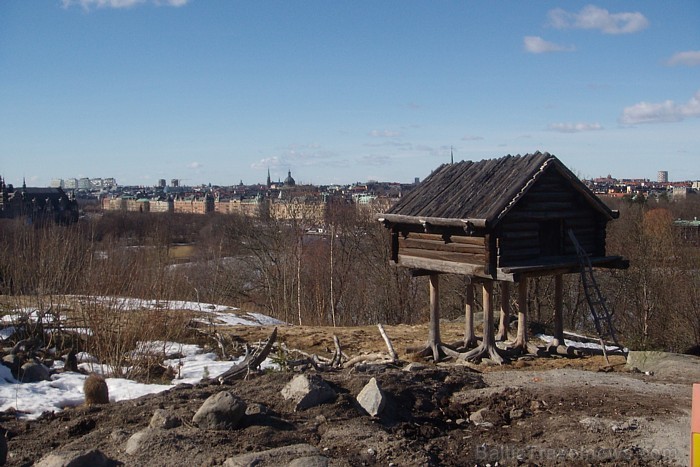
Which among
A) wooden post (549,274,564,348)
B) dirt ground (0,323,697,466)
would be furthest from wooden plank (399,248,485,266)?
dirt ground (0,323,697,466)

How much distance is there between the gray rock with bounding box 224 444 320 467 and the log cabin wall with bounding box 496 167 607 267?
615cm

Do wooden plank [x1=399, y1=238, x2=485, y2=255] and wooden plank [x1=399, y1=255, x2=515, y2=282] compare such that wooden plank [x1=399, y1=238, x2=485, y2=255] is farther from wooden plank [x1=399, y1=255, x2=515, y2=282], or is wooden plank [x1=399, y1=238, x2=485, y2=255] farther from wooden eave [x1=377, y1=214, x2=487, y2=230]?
wooden eave [x1=377, y1=214, x2=487, y2=230]

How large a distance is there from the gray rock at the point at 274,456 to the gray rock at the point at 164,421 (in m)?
1.03

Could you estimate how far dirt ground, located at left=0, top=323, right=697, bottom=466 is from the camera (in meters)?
6.02

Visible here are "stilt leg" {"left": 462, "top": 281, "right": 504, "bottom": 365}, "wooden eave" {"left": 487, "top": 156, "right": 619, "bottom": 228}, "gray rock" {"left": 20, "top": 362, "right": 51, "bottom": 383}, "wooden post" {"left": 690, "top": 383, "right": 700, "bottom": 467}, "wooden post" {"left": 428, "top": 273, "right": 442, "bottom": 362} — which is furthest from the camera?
"wooden post" {"left": 428, "top": 273, "right": 442, "bottom": 362}

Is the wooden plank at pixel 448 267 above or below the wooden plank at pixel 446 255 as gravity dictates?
below

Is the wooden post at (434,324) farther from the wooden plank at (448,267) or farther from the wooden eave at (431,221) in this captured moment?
the wooden eave at (431,221)

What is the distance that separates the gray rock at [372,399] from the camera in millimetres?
7094

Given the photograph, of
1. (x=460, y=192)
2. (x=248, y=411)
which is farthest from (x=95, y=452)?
(x=460, y=192)

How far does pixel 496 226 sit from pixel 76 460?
24.9 ft

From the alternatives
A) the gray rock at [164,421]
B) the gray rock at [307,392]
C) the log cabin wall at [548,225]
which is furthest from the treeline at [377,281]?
the gray rock at [164,421]

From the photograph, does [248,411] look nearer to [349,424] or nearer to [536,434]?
[349,424]

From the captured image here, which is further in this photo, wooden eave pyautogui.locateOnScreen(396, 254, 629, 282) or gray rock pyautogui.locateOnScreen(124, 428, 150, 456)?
wooden eave pyautogui.locateOnScreen(396, 254, 629, 282)

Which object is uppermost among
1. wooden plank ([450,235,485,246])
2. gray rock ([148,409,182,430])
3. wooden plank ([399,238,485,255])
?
wooden plank ([450,235,485,246])
